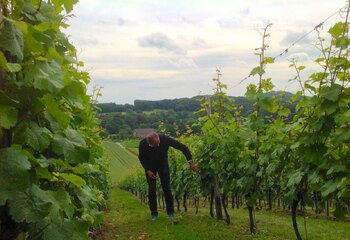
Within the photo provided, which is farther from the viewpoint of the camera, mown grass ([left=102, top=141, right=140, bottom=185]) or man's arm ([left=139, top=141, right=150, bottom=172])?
mown grass ([left=102, top=141, right=140, bottom=185])

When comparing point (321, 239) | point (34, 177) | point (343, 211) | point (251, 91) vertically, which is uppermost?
point (251, 91)

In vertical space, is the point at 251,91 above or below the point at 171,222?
above

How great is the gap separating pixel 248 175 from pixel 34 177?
5673 millimetres

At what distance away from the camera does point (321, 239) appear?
25.7ft

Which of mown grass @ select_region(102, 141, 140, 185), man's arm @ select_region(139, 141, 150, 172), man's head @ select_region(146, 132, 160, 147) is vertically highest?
man's head @ select_region(146, 132, 160, 147)

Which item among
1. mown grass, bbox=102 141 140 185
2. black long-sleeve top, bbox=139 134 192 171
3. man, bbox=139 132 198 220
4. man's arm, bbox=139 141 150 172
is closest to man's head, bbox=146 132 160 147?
man, bbox=139 132 198 220

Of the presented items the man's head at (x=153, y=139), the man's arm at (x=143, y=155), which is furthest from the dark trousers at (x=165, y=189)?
the man's head at (x=153, y=139)

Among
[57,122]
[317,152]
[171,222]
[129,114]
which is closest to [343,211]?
[317,152]

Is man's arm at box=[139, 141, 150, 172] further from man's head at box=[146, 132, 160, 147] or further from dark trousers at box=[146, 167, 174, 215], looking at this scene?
man's head at box=[146, 132, 160, 147]

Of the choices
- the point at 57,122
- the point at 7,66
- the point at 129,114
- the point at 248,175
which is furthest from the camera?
the point at 129,114

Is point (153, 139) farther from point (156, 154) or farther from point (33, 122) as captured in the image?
point (33, 122)

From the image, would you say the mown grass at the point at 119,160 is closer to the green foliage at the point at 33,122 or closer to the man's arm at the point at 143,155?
the man's arm at the point at 143,155

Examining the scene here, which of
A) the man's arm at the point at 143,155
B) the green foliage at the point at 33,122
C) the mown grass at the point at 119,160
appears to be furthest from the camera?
the mown grass at the point at 119,160

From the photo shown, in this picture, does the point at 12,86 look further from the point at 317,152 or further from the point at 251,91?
the point at 251,91
